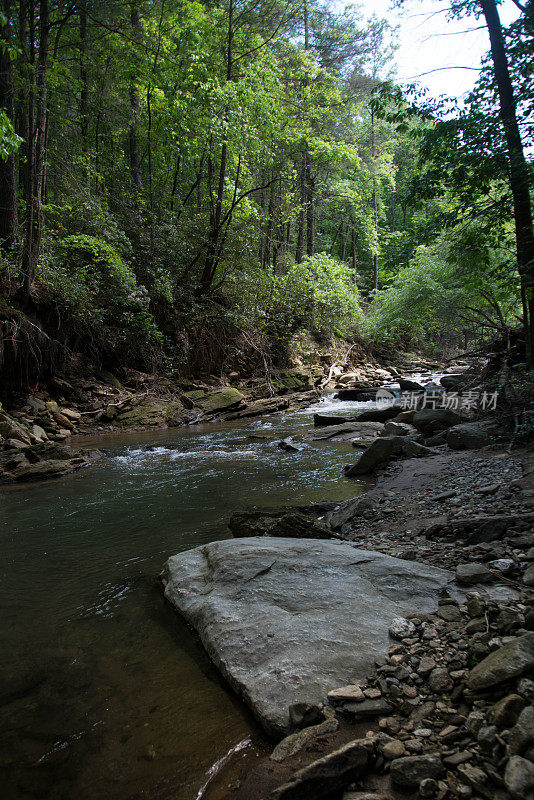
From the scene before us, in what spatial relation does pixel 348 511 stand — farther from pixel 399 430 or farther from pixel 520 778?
pixel 399 430

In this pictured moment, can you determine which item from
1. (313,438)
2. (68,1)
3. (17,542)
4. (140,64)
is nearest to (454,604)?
(17,542)

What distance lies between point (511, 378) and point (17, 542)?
723 cm

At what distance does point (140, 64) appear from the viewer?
13391 mm

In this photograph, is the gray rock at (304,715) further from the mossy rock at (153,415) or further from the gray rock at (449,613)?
the mossy rock at (153,415)

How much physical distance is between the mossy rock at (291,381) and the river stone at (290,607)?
12031 mm

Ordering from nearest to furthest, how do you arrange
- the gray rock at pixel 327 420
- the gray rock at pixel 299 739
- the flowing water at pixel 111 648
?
1. the gray rock at pixel 299 739
2. the flowing water at pixel 111 648
3. the gray rock at pixel 327 420

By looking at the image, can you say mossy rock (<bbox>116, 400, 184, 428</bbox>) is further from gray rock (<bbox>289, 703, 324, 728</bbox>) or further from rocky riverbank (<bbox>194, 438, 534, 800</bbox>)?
gray rock (<bbox>289, 703, 324, 728</bbox>)

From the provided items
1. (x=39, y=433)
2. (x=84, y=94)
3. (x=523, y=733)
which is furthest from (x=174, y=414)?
(x=84, y=94)

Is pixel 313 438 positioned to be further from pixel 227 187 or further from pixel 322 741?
pixel 227 187

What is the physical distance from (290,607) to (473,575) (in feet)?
3.75

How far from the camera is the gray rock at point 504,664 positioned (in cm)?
157

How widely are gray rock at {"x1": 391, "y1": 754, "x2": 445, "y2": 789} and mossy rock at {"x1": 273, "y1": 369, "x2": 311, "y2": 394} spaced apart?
44.9 feet

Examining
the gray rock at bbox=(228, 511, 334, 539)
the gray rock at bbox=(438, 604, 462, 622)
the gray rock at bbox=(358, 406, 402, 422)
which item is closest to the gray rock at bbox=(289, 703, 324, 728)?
the gray rock at bbox=(438, 604, 462, 622)

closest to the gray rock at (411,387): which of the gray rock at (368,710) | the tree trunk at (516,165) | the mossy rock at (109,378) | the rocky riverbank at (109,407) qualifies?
the rocky riverbank at (109,407)
